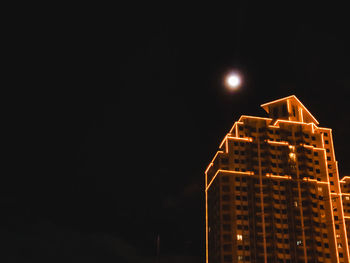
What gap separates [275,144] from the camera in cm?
11219

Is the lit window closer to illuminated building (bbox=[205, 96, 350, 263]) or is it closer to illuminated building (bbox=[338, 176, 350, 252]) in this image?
illuminated building (bbox=[205, 96, 350, 263])

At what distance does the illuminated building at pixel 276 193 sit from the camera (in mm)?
97250

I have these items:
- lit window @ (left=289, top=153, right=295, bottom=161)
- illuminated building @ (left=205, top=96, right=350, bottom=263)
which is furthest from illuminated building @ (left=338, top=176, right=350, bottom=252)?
lit window @ (left=289, top=153, right=295, bottom=161)

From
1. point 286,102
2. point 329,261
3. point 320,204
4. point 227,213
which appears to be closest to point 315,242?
point 329,261

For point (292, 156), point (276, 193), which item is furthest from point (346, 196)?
point (276, 193)

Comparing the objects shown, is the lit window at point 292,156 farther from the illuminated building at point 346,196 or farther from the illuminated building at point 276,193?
the illuminated building at point 346,196

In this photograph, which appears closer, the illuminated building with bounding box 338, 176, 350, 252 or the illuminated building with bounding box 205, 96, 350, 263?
the illuminated building with bounding box 205, 96, 350, 263

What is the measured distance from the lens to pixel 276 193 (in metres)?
105

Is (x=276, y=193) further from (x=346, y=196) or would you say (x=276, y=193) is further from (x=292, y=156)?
(x=346, y=196)

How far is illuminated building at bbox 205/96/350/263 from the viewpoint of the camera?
319 ft

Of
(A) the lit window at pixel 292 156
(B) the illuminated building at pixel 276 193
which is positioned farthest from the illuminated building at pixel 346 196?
(A) the lit window at pixel 292 156

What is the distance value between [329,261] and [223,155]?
3512 cm

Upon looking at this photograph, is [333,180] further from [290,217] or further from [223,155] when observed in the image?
[223,155]

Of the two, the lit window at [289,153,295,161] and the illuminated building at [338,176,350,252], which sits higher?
the lit window at [289,153,295,161]
